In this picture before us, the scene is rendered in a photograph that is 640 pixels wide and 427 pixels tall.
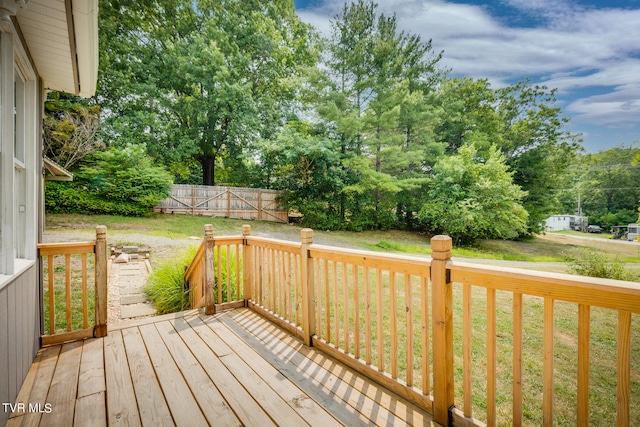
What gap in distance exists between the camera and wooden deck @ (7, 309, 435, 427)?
1.69m

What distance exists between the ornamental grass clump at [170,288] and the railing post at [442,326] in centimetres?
369

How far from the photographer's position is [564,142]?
649 inches

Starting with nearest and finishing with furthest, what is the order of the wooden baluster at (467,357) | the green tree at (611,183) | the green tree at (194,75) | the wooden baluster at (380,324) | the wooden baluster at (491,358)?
the wooden baluster at (491,358)
the wooden baluster at (467,357)
the wooden baluster at (380,324)
the green tree at (194,75)
the green tree at (611,183)

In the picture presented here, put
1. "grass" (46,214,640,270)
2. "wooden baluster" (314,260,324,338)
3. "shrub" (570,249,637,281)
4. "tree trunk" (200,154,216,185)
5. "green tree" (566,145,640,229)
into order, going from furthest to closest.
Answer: "green tree" (566,145,640,229), "tree trunk" (200,154,216,185), "grass" (46,214,640,270), "shrub" (570,249,637,281), "wooden baluster" (314,260,324,338)

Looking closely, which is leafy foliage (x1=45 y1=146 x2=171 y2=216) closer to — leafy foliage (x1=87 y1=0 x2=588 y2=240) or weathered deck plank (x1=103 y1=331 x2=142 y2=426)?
leafy foliage (x1=87 y1=0 x2=588 y2=240)

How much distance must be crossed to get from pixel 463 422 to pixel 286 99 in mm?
17665

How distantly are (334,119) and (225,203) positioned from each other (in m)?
6.55

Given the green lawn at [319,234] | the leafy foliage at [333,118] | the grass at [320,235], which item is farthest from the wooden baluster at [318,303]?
the leafy foliage at [333,118]

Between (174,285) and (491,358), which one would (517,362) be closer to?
(491,358)

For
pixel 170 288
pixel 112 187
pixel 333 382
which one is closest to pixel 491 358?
pixel 333 382

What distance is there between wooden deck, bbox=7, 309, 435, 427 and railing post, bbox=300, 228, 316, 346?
18 cm

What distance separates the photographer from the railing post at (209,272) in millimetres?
3279

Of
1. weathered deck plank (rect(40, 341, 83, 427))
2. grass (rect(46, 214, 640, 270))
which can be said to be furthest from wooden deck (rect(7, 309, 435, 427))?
grass (rect(46, 214, 640, 270))

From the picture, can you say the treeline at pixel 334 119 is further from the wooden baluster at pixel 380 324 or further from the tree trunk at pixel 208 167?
the wooden baluster at pixel 380 324
